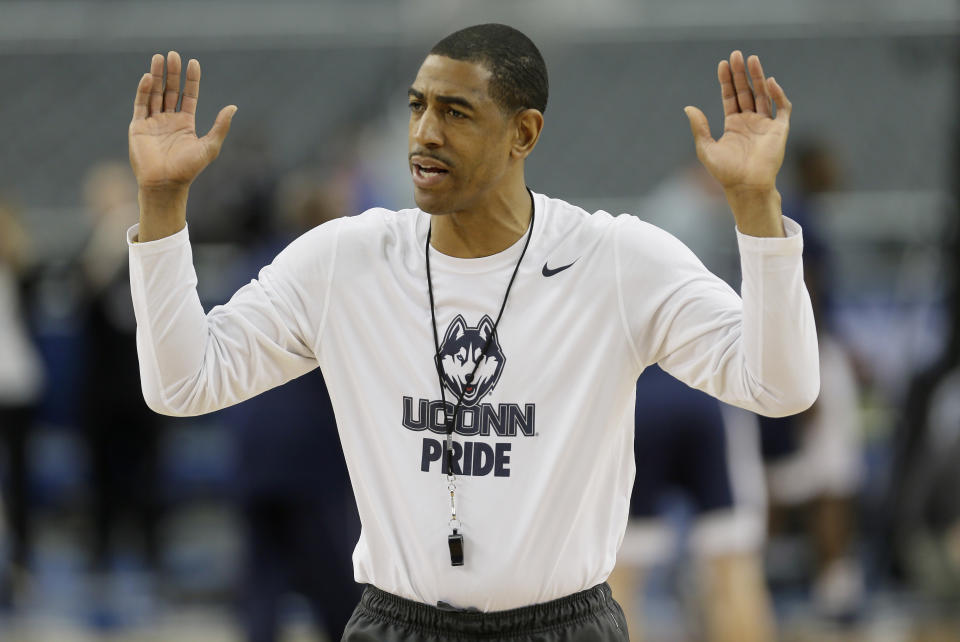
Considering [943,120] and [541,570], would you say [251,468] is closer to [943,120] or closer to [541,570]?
[541,570]

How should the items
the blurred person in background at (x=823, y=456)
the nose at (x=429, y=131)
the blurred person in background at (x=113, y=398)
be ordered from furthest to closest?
the blurred person in background at (x=113, y=398) < the blurred person in background at (x=823, y=456) < the nose at (x=429, y=131)

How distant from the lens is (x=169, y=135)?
9.24 feet

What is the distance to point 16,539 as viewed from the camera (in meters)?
7.63

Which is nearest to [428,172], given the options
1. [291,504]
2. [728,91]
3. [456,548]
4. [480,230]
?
[480,230]

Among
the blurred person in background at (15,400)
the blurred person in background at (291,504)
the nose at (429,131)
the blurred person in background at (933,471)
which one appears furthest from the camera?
the blurred person in background at (15,400)

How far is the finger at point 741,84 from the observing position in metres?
2.76

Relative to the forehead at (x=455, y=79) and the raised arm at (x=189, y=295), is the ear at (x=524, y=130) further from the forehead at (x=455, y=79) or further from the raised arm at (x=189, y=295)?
the raised arm at (x=189, y=295)

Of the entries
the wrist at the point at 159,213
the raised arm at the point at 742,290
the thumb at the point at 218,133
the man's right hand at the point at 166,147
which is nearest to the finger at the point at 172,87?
the man's right hand at the point at 166,147

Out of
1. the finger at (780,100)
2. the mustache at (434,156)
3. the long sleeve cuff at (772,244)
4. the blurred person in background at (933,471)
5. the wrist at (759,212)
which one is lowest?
the blurred person in background at (933,471)

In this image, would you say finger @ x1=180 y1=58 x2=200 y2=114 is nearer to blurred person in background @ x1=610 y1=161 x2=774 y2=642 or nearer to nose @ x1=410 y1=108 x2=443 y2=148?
nose @ x1=410 y1=108 x2=443 y2=148

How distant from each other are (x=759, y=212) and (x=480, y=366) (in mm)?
670

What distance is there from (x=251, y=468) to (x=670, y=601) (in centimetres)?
327

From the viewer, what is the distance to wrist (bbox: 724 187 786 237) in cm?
263

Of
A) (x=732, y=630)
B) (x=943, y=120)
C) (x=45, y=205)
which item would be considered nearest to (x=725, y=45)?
(x=943, y=120)
